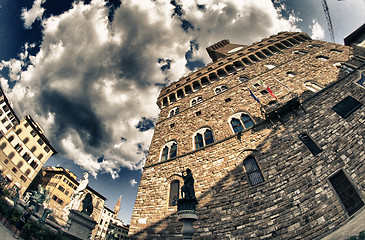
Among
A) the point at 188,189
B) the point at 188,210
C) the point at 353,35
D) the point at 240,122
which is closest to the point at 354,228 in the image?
the point at 188,210

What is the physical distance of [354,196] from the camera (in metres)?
5.25

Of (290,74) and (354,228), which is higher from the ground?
(290,74)

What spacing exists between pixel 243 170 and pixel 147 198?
5811mm

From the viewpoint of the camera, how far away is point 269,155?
24.5ft

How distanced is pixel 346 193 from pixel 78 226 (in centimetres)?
1005

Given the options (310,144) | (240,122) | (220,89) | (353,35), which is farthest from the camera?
(353,35)

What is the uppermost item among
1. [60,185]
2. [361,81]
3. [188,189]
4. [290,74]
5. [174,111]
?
[60,185]

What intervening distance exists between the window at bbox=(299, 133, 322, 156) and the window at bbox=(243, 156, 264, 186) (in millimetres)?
2330

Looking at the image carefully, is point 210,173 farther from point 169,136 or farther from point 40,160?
point 40,160

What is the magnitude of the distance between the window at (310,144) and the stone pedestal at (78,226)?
1002 centimetres

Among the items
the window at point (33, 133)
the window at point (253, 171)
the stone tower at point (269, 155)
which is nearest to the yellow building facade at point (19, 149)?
the window at point (33, 133)

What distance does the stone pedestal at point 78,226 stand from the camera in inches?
229

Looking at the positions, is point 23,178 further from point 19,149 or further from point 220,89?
point 220,89

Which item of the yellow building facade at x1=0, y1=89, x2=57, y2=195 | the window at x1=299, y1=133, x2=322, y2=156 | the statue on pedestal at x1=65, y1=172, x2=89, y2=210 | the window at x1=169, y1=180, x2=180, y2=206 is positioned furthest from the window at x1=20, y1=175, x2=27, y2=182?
the window at x1=299, y1=133, x2=322, y2=156
